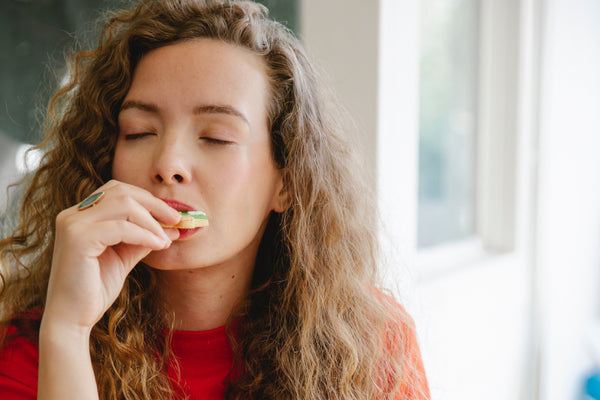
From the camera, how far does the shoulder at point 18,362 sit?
89 cm

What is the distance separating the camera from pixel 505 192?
251cm

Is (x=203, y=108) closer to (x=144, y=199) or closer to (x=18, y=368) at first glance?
(x=144, y=199)

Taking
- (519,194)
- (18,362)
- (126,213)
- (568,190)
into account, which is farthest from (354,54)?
(568,190)

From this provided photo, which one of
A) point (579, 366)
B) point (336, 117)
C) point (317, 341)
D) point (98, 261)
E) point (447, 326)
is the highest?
point (336, 117)

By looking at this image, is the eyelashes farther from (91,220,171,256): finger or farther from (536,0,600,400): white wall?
Result: (536,0,600,400): white wall

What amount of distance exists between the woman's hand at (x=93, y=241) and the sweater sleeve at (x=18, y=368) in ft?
0.62

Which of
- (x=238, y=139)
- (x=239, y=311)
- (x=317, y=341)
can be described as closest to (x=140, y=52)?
(x=238, y=139)

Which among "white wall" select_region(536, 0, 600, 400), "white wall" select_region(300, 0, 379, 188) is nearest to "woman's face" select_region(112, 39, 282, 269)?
"white wall" select_region(300, 0, 379, 188)

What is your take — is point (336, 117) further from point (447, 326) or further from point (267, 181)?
point (447, 326)

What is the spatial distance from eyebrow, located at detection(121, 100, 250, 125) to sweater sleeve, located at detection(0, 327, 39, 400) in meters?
0.44

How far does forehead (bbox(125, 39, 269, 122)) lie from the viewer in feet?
3.05

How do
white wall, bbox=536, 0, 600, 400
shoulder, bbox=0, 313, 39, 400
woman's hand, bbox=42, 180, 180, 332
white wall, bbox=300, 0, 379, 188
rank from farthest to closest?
white wall, bbox=536, 0, 600, 400, white wall, bbox=300, 0, 379, 188, shoulder, bbox=0, 313, 39, 400, woman's hand, bbox=42, 180, 180, 332

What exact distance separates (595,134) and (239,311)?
2392mm

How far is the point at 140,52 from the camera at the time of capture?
104 centimetres
